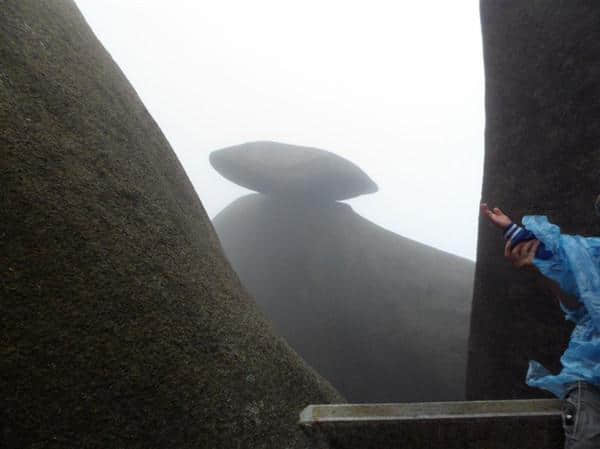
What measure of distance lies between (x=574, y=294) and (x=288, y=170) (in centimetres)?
1375

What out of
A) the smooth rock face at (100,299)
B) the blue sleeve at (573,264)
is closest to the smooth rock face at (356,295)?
the smooth rock face at (100,299)

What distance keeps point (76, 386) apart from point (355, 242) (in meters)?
12.9

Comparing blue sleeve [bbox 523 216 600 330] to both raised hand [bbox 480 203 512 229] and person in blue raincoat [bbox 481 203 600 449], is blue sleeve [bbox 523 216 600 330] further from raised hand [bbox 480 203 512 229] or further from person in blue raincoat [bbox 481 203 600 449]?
raised hand [bbox 480 203 512 229]

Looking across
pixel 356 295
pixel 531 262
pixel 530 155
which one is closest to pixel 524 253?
pixel 531 262

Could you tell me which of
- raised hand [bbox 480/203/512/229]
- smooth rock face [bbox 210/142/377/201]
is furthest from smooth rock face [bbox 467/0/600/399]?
smooth rock face [bbox 210/142/377/201]

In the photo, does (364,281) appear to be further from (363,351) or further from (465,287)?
(465,287)

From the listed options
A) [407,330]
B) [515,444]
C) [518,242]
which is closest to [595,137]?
[518,242]

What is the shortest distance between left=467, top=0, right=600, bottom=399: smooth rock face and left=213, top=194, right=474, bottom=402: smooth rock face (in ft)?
18.6

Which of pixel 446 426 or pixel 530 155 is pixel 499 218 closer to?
pixel 446 426

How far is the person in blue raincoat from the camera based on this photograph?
1540 millimetres

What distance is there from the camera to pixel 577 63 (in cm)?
369

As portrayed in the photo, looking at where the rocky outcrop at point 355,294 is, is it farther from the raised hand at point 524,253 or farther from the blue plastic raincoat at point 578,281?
the raised hand at point 524,253

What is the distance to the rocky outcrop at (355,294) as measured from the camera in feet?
33.8

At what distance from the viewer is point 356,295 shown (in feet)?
40.4
